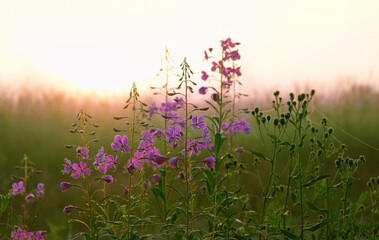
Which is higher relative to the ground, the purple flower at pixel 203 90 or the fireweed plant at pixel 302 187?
the purple flower at pixel 203 90

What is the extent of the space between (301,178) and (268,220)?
273 mm

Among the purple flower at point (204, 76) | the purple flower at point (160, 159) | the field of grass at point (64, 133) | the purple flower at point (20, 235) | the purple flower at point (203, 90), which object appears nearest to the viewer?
the purple flower at point (160, 159)

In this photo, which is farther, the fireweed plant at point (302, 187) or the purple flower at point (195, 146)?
the fireweed plant at point (302, 187)

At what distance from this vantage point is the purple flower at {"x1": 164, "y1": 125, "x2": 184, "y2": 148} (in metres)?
2.09

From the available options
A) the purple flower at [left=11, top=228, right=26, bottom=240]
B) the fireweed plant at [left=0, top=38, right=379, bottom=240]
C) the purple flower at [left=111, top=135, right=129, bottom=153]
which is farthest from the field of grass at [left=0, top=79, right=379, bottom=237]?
the purple flower at [left=111, top=135, right=129, bottom=153]

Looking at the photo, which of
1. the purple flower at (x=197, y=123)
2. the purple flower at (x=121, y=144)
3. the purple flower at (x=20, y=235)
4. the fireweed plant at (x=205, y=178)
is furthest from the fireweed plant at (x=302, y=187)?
the purple flower at (x=20, y=235)

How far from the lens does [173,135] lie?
210 cm

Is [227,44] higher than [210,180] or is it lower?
higher

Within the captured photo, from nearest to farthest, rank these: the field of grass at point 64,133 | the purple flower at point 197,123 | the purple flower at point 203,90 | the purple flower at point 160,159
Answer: the purple flower at point 160,159
the purple flower at point 197,123
the purple flower at point 203,90
the field of grass at point 64,133

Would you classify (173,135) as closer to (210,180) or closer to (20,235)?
(210,180)

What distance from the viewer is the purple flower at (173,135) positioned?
2092mm

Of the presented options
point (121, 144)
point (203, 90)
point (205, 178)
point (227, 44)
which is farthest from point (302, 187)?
point (227, 44)

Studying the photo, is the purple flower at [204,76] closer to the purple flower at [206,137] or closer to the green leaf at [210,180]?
the purple flower at [206,137]

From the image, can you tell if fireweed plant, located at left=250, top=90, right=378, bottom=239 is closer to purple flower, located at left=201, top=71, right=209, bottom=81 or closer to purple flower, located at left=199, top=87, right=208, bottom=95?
purple flower, located at left=199, top=87, right=208, bottom=95
